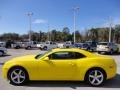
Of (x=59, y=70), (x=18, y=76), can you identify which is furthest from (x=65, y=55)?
(x=18, y=76)

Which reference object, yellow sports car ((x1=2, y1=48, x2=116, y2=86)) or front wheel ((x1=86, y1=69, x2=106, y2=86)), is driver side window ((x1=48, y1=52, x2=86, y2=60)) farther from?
front wheel ((x1=86, y1=69, x2=106, y2=86))

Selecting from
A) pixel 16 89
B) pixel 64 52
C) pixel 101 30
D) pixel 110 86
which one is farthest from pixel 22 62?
pixel 101 30

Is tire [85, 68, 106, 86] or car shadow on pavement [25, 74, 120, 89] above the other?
tire [85, 68, 106, 86]

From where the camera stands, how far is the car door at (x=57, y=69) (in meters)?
8.31

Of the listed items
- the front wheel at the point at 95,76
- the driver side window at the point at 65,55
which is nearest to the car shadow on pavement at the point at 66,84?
the front wheel at the point at 95,76

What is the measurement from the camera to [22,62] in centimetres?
837

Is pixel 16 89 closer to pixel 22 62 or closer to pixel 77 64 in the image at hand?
pixel 22 62

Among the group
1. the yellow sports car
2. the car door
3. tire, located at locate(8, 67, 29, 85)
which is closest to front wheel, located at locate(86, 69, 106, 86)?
the yellow sports car

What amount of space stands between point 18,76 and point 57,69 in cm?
147

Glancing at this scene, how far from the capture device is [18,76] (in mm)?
8383

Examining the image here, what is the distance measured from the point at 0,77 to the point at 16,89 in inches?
90.2

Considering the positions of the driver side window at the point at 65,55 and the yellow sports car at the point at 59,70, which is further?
the driver side window at the point at 65,55

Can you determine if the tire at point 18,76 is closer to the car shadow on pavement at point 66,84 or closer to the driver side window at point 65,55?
the car shadow on pavement at point 66,84

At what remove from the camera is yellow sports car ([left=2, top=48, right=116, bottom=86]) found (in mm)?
8328
